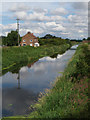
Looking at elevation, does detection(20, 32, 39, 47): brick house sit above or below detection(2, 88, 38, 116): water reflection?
above

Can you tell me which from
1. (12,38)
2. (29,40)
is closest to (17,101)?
(12,38)

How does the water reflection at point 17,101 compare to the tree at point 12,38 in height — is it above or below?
below

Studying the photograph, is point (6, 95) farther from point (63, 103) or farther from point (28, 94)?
point (63, 103)

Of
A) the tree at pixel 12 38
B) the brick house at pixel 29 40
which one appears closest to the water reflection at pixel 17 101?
the tree at pixel 12 38

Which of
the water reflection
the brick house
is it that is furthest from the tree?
the water reflection

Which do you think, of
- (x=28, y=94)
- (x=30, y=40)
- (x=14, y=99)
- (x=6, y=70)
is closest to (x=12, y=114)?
(x=14, y=99)

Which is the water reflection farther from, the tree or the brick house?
the brick house

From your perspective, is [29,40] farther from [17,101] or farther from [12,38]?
[17,101]

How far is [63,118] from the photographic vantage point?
251 inches

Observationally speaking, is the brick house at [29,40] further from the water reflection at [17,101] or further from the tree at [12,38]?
the water reflection at [17,101]

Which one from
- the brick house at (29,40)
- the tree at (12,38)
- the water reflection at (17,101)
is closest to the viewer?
the water reflection at (17,101)

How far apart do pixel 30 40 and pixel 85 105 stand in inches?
2635

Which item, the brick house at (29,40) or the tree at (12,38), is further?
the brick house at (29,40)

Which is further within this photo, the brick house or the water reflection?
the brick house
